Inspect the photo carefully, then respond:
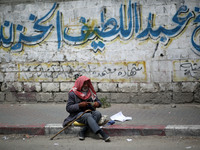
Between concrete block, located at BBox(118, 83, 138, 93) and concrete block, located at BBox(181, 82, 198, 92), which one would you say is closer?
concrete block, located at BBox(181, 82, 198, 92)

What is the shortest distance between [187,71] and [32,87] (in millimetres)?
4334

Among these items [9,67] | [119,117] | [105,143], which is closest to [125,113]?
[119,117]

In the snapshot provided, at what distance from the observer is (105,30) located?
797 cm

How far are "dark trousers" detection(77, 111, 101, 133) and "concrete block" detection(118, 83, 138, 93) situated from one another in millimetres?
2157

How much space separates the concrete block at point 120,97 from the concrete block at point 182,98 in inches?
47.7

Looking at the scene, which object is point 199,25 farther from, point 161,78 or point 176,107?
point 176,107

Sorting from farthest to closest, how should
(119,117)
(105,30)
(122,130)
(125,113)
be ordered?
(105,30) → (125,113) → (119,117) → (122,130)

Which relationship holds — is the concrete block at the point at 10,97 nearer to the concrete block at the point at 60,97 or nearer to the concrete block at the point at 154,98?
the concrete block at the point at 60,97

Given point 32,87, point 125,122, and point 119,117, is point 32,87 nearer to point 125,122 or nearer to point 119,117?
point 119,117

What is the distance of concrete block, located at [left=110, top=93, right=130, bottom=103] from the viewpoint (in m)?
8.02

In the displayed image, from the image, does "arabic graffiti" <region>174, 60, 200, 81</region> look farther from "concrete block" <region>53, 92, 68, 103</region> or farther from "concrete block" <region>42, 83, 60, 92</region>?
"concrete block" <region>42, 83, 60, 92</region>

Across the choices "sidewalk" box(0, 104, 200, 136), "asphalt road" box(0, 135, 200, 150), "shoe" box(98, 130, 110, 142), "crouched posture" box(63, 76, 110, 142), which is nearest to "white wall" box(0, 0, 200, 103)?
"sidewalk" box(0, 104, 200, 136)

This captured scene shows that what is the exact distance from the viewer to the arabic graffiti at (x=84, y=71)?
7.90 m

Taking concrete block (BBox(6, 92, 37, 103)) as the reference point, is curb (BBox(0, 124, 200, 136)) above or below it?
below
